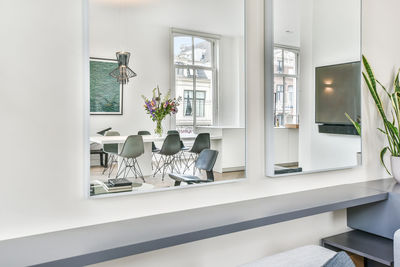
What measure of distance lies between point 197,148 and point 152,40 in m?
0.59

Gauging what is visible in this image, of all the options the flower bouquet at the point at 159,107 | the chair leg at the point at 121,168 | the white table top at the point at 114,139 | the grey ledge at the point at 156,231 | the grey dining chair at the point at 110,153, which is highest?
the flower bouquet at the point at 159,107

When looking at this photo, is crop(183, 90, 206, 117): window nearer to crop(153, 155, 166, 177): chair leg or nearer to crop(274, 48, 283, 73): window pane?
crop(153, 155, 166, 177): chair leg

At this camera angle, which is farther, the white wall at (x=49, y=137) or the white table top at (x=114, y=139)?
the white table top at (x=114, y=139)

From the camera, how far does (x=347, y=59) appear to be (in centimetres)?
228

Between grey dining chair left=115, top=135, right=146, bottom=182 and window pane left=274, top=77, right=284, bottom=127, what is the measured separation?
862 millimetres

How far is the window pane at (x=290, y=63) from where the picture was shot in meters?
1.94

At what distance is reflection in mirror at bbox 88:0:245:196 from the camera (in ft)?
4.58

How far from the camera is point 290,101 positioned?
1970 millimetres

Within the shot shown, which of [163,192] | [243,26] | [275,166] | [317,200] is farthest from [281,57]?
[163,192]

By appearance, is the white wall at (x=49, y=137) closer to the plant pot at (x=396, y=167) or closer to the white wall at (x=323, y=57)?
the white wall at (x=323, y=57)

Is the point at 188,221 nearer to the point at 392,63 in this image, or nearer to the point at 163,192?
the point at 163,192

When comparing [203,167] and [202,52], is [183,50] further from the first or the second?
[203,167]

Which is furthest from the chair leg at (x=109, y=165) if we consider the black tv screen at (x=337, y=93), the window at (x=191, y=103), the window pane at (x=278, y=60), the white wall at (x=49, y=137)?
the black tv screen at (x=337, y=93)

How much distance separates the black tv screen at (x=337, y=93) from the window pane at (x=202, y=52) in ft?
2.95
